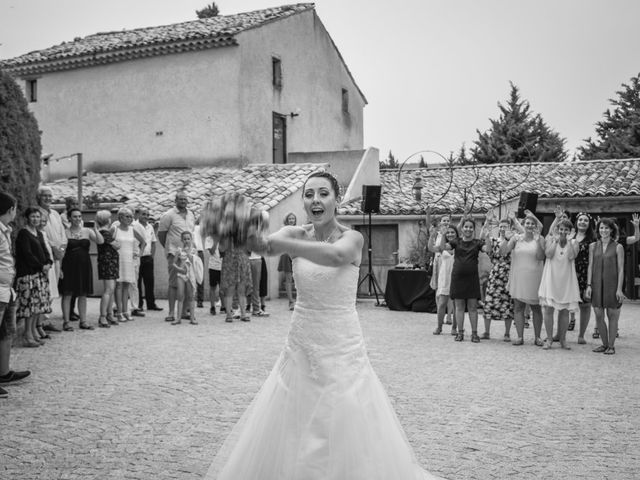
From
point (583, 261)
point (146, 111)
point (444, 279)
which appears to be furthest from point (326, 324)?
point (146, 111)

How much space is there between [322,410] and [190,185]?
18620 millimetres

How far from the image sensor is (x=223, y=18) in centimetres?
2608

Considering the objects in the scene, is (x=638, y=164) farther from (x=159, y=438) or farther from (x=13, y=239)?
(x=159, y=438)

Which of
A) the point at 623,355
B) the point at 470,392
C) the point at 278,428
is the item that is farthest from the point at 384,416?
the point at 623,355

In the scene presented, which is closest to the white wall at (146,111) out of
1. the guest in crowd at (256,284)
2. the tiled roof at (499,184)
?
the tiled roof at (499,184)

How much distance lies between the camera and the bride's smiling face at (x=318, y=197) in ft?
12.1

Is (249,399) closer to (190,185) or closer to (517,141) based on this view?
(190,185)

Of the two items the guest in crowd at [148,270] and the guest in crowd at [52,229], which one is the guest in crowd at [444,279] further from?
the guest in crowd at [52,229]

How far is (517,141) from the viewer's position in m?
37.8

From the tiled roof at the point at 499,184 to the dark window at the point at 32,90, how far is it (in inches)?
478

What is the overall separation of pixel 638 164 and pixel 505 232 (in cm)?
1570

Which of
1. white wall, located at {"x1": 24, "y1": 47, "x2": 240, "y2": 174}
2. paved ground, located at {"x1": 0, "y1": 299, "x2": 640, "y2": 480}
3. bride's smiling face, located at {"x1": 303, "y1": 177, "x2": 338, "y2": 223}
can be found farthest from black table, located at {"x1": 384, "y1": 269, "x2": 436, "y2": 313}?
bride's smiling face, located at {"x1": 303, "y1": 177, "x2": 338, "y2": 223}

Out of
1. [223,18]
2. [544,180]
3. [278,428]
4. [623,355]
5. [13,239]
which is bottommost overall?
[623,355]

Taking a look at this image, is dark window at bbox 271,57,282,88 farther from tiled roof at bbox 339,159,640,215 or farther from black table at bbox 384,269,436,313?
black table at bbox 384,269,436,313
